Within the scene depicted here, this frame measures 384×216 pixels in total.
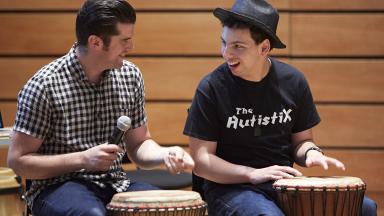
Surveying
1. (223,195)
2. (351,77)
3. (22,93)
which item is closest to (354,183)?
(223,195)

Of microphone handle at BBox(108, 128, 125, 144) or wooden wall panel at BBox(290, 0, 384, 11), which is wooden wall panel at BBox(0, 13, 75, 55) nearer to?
wooden wall panel at BBox(290, 0, 384, 11)

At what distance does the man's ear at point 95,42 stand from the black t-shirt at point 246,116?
0.49m

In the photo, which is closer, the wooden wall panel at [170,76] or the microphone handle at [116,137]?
the microphone handle at [116,137]

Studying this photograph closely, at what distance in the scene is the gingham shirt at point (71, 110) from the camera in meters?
2.73

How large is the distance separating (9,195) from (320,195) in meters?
1.74

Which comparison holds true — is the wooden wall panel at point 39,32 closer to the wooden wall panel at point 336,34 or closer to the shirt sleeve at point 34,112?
the wooden wall panel at point 336,34

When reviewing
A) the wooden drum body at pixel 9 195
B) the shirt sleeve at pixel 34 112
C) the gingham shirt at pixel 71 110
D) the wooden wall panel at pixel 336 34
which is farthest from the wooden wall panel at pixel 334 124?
the shirt sleeve at pixel 34 112

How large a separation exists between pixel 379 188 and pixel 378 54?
42.1 inches

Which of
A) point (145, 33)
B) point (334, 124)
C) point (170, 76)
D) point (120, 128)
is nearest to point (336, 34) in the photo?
point (334, 124)

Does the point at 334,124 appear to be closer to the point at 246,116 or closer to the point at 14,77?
the point at 14,77

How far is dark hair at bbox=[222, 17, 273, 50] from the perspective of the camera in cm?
297

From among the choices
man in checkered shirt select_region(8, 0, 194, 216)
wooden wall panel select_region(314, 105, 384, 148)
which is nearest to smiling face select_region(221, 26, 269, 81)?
man in checkered shirt select_region(8, 0, 194, 216)

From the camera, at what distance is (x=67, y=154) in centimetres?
270

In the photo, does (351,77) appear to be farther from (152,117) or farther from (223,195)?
(223,195)
